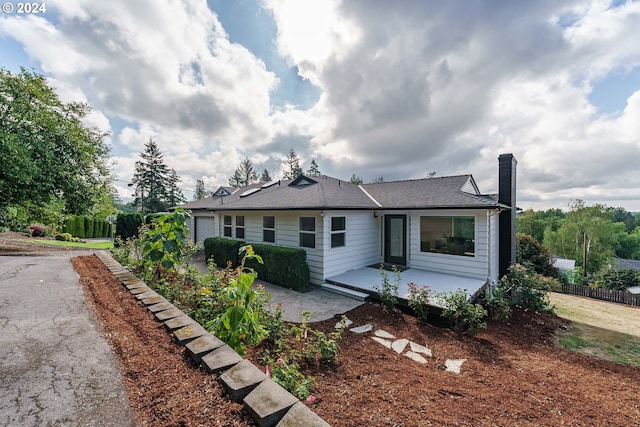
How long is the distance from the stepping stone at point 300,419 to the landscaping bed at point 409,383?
0.82 feet

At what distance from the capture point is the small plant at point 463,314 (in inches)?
188

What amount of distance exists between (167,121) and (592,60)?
676 inches

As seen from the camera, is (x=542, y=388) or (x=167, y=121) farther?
(x=167, y=121)

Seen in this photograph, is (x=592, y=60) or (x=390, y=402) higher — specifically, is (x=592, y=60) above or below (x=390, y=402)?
above

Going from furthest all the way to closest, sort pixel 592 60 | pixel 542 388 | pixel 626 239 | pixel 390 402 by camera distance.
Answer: pixel 626 239 < pixel 592 60 < pixel 542 388 < pixel 390 402

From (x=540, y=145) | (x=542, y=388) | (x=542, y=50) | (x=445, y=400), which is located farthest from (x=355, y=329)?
(x=540, y=145)

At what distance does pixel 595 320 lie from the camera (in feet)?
24.9

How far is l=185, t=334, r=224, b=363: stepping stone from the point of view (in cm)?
223

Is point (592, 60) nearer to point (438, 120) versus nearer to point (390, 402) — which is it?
point (438, 120)

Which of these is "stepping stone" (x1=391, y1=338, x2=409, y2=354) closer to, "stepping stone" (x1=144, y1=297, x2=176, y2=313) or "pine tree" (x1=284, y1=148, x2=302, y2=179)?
"stepping stone" (x1=144, y1=297, x2=176, y2=313)

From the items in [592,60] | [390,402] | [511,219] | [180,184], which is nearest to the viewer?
[390,402]

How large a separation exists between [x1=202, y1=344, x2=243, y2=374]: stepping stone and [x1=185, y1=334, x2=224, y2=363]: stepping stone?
2.1 inches

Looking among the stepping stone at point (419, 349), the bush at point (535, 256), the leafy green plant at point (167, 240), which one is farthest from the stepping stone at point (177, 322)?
the bush at point (535, 256)

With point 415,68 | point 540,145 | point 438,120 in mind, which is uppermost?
point 415,68
